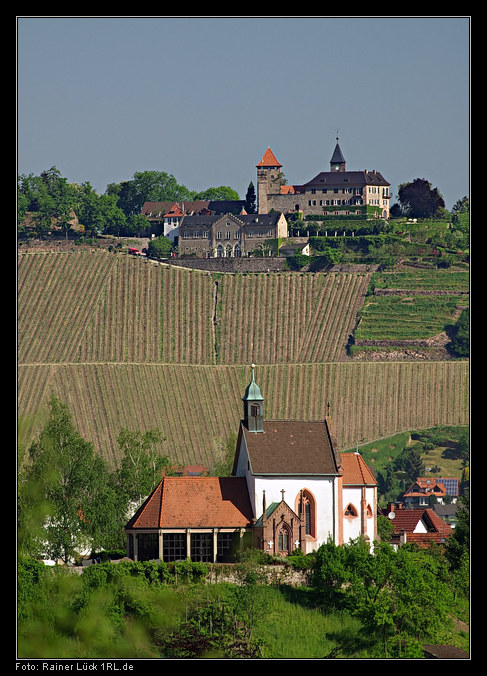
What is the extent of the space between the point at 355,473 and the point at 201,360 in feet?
291

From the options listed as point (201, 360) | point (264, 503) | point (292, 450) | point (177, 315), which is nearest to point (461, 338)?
point (201, 360)

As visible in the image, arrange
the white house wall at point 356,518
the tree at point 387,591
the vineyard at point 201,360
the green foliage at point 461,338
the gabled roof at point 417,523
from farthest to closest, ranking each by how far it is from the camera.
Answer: the green foliage at point 461,338
the vineyard at point 201,360
the gabled roof at point 417,523
the white house wall at point 356,518
the tree at point 387,591

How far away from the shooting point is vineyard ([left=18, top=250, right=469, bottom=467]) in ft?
501

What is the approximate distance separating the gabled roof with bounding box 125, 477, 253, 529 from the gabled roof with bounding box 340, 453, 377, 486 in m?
5.97

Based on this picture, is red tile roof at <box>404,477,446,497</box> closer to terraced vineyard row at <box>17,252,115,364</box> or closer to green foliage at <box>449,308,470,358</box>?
green foliage at <box>449,308,470,358</box>

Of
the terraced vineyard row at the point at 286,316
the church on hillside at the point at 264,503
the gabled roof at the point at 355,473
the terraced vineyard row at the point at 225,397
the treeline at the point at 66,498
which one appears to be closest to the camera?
the treeline at the point at 66,498

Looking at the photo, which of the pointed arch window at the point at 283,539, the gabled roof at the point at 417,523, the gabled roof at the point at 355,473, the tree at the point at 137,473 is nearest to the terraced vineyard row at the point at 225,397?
the gabled roof at the point at 417,523

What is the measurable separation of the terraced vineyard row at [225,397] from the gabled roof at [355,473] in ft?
187

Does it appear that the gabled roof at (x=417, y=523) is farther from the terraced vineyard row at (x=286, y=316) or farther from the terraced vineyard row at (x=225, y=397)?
the terraced vineyard row at (x=286, y=316)

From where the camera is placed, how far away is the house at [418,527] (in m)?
98.6

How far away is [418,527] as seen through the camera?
10494 centimetres

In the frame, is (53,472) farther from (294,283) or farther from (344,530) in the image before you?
(294,283)

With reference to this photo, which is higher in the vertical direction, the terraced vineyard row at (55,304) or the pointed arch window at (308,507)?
the terraced vineyard row at (55,304)

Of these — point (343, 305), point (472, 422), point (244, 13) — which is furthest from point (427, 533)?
point (343, 305)
